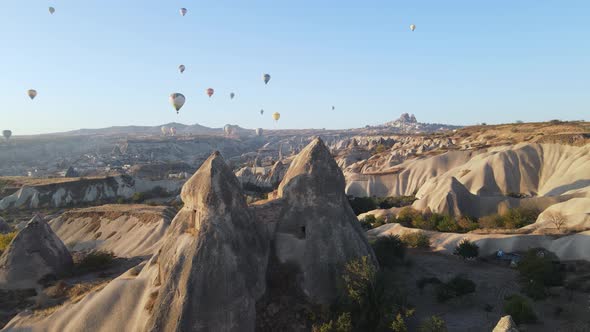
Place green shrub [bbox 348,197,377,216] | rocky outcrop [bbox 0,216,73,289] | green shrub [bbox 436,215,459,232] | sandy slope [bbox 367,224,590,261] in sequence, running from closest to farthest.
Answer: rocky outcrop [bbox 0,216,73,289]
sandy slope [bbox 367,224,590,261]
green shrub [bbox 436,215,459,232]
green shrub [bbox 348,197,377,216]

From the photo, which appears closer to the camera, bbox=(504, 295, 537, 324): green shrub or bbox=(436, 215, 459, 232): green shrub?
bbox=(504, 295, 537, 324): green shrub

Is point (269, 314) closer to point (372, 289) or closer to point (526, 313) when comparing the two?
point (372, 289)

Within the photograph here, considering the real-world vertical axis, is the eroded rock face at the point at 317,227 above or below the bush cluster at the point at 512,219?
above

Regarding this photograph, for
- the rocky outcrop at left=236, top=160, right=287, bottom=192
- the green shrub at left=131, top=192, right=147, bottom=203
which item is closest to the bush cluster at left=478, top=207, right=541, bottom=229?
the rocky outcrop at left=236, top=160, right=287, bottom=192

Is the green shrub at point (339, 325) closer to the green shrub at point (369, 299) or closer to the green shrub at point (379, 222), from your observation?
the green shrub at point (369, 299)

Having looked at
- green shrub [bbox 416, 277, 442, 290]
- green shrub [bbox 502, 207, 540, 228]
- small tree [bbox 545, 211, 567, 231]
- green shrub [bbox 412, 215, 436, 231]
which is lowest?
green shrub [bbox 412, 215, 436, 231]

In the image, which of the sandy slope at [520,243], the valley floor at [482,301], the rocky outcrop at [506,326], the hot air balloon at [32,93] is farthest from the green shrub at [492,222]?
the hot air balloon at [32,93]

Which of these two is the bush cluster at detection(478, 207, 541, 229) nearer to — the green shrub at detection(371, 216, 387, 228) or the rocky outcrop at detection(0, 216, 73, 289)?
the green shrub at detection(371, 216, 387, 228)
